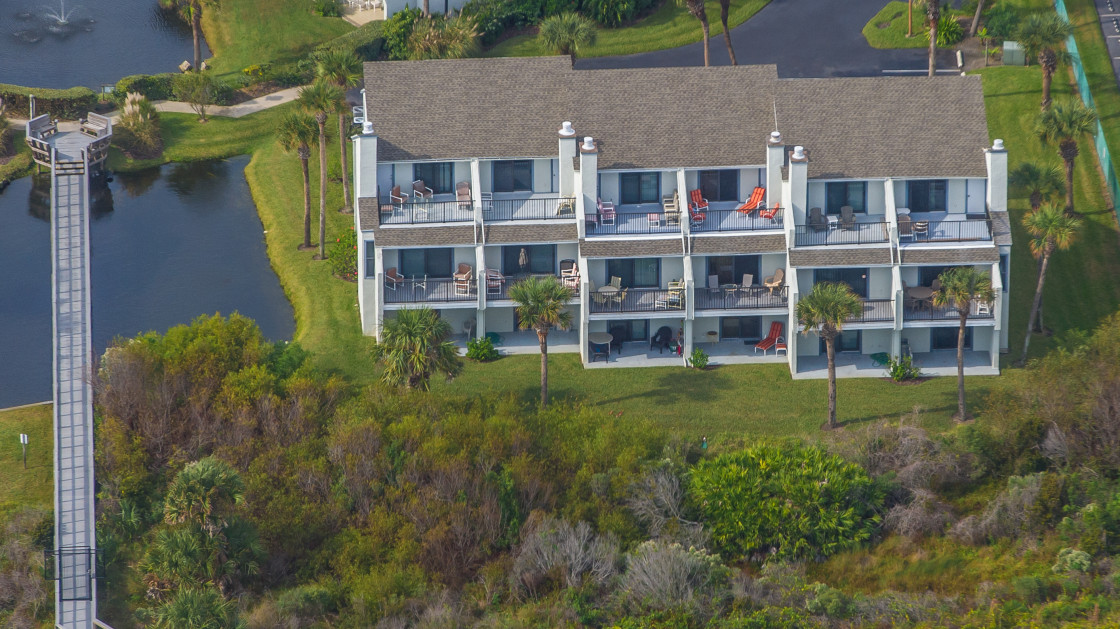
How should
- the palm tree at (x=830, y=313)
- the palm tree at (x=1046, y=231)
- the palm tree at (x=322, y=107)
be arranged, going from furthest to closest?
the palm tree at (x=322, y=107) → the palm tree at (x=1046, y=231) → the palm tree at (x=830, y=313)

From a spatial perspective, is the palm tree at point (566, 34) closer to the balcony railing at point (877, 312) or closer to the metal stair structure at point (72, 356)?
the metal stair structure at point (72, 356)

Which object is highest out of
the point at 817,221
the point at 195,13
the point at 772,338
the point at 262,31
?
the point at 195,13

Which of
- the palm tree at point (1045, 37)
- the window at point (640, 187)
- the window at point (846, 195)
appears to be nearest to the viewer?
the window at point (846, 195)

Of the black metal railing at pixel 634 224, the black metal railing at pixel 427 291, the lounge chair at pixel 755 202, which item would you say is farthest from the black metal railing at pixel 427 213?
the lounge chair at pixel 755 202

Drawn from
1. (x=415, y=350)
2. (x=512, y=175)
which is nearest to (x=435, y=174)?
(x=512, y=175)

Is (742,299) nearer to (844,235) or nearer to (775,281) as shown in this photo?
(775,281)

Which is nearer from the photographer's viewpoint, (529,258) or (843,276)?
(843,276)

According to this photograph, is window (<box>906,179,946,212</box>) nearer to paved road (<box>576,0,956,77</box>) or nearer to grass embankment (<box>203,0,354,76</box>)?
paved road (<box>576,0,956,77</box>)
